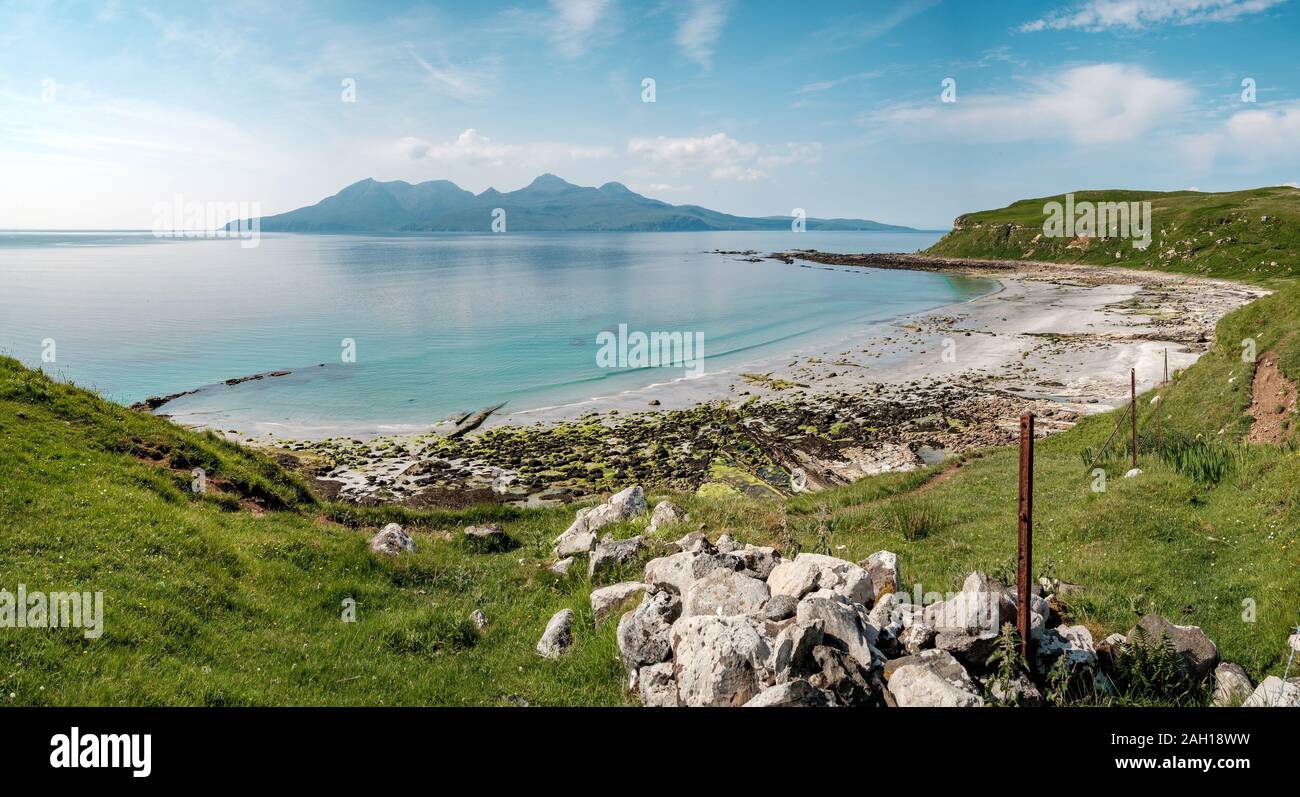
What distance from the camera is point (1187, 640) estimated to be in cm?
1003

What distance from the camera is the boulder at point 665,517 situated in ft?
61.9

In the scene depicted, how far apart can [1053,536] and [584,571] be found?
478 inches

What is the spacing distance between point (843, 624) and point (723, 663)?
1.82 m

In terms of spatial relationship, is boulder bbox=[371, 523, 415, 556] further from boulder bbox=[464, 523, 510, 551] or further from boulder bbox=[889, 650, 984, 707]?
boulder bbox=[889, 650, 984, 707]

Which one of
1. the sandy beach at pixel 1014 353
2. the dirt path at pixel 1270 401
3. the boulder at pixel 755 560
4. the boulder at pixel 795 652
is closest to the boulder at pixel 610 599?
the boulder at pixel 755 560

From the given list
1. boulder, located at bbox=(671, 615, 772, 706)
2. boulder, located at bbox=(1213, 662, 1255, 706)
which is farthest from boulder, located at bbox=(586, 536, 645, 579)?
boulder, located at bbox=(1213, 662, 1255, 706)

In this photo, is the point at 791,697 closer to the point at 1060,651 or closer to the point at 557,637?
the point at 1060,651

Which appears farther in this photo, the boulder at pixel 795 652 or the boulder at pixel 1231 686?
the boulder at pixel 1231 686

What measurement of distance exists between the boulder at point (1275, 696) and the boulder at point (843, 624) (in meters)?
4.36

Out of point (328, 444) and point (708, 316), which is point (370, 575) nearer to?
point (328, 444)

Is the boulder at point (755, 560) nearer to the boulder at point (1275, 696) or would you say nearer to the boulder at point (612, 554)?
the boulder at point (612, 554)

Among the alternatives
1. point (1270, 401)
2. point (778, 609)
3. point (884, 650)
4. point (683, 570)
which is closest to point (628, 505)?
point (683, 570)

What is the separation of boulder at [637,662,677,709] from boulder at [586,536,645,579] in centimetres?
553

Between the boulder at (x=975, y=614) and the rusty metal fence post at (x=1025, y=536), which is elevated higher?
the rusty metal fence post at (x=1025, y=536)
